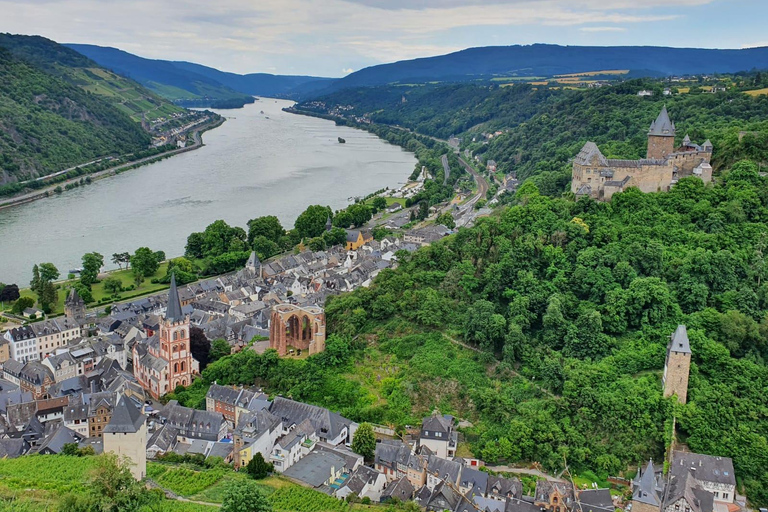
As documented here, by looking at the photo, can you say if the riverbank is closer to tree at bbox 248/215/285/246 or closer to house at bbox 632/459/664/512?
tree at bbox 248/215/285/246

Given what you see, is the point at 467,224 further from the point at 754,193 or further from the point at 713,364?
the point at 713,364

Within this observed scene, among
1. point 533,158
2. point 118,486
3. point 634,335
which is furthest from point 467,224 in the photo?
point 118,486

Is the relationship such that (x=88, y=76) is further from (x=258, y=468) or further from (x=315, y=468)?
(x=315, y=468)

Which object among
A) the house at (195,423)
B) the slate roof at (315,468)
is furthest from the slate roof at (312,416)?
the house at (195,423)

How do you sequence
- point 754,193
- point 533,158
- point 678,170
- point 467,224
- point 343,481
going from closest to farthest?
1. point 343,481
2. point 754,193
3. point 678,170
4. point 467,224
5. point 533,158

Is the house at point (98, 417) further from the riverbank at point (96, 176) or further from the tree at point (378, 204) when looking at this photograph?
the riverbank at point (96, 176)

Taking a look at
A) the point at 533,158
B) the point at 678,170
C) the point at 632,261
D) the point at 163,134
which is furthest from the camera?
the point at 163,134
